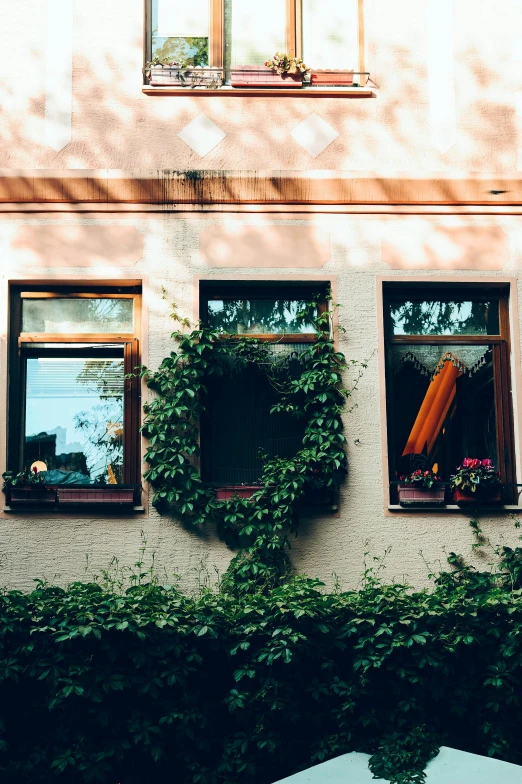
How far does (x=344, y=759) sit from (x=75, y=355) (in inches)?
164

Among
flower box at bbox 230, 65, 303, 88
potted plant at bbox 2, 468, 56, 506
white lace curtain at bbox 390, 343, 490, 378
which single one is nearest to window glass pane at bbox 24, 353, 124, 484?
potted plant at bbox 2, 468, 56, 506

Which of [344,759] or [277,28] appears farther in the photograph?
[277,28]

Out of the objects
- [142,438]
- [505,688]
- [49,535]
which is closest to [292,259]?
[142,438]

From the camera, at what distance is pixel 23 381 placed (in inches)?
345

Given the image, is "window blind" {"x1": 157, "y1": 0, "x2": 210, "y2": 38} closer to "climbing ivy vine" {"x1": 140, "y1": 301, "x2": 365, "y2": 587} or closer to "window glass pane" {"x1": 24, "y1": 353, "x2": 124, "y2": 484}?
"climbing ivy vine" {"x1": 140, "y1": 301, "x2": 365, "y2": 587}

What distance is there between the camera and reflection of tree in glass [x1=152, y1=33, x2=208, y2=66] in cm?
916

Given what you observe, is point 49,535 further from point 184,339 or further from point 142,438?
point 184,339

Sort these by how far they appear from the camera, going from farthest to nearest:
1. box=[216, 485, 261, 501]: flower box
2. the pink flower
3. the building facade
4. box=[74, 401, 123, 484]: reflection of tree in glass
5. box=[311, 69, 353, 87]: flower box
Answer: box=[311, 69, 353, 87]: flower box
the building facade
box=[74, 401, 123, 484]: reflection of tree in glass
the pink flower
box=[216, 485, 261, 501]: flower box

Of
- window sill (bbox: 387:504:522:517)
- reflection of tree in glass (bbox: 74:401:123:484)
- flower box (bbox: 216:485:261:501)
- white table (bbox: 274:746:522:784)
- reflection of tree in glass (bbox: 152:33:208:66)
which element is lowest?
white table (bbox: 274:746:522:784)

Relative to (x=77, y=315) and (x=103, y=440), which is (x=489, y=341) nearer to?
(x=103, y=440)

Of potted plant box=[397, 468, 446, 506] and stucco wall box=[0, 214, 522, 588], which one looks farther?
potted plant box=[397, 468, 446, 506]

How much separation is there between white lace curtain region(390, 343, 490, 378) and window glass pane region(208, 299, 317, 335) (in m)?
0.83

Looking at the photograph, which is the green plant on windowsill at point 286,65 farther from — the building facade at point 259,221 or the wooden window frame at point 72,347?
the wooden window frame at point 72,347

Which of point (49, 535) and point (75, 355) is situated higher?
point (75, 355)
